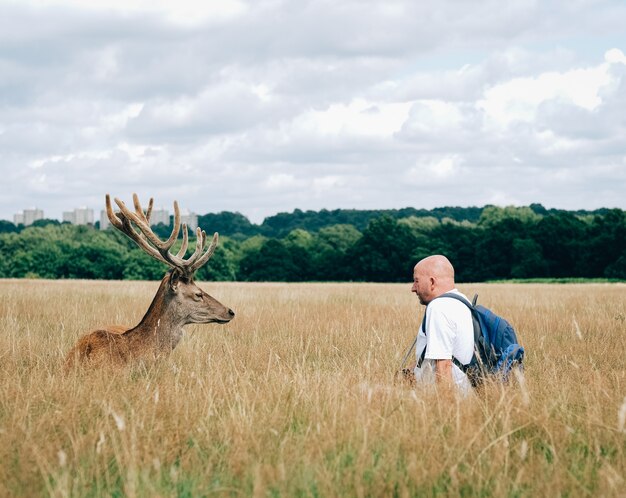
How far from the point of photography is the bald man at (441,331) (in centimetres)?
416

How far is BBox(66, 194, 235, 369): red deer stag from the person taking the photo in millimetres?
5754

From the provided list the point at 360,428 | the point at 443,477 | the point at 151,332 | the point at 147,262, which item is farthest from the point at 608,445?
the point at 147,262

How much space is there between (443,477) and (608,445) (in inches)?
36.8

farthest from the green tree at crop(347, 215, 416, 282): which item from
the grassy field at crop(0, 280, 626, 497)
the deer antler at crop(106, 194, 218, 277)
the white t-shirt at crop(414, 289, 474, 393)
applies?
the white t-shirt at crop(414, 289, 474, 393)

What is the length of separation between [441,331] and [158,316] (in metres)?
2.83

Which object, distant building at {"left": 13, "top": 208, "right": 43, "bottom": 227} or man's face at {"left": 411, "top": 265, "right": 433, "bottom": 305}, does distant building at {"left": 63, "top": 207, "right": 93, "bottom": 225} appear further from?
man's face at {"left": 411, "top": 265, "right": 433, "bottom": 305}

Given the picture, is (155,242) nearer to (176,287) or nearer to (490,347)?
(176,287)

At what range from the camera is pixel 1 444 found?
3.26 meters

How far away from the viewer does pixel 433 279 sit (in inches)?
171

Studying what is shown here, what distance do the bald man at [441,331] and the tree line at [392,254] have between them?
53.9 metres

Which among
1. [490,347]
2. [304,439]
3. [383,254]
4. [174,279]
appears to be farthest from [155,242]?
[383,254]

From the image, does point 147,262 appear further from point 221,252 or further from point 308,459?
point 308,459

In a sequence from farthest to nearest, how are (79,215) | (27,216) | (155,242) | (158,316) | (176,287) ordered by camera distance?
(27,216), (79,215), (155,242), (176,287), (158,316)

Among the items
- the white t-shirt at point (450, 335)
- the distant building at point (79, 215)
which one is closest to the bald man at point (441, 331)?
the white t-shirt at point (450, 335)
